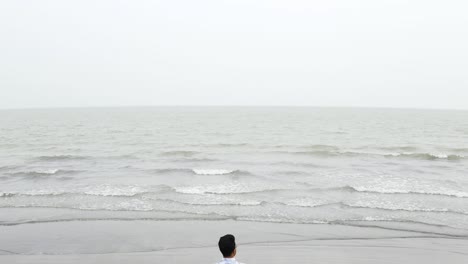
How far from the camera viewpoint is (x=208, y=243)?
8.38 m

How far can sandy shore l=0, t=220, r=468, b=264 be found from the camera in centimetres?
749

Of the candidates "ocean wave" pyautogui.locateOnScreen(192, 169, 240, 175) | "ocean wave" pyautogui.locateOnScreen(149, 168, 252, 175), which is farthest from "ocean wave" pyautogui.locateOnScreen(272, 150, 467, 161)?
"ocean wave" pyautogui.locateOnScreen(192, 169, 240, 175)

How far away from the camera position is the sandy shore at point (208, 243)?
7492 mm

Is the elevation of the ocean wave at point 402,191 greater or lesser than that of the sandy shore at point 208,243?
lesser

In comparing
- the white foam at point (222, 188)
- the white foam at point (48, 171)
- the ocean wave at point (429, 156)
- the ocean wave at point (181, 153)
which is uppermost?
the white foam at point (48, 171)

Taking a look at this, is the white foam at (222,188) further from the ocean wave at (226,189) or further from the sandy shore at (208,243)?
the sandy shore at (208,243)

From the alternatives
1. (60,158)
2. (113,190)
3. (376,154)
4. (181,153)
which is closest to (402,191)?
(113,190)

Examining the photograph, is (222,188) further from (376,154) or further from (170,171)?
(376,154)

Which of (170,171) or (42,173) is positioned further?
(170,171)

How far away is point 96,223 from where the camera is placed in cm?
985

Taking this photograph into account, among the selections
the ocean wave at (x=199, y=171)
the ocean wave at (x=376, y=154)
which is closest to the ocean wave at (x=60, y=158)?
the ocean wave at (x=199, y=171)

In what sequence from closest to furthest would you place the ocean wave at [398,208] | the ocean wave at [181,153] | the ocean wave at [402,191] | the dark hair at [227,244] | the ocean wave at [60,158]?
1. the dark hair at [227,244]
2. the ocean wave at [398,208]
3. the ocean wave at [402,191]
4. the ocean wave at [60,158]
5. the ocean wave at [181,153]

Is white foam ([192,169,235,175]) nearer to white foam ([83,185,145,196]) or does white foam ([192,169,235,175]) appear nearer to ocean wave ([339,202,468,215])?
white foam ([83,185,145,196])

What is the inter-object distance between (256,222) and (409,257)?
3894 millimetres
